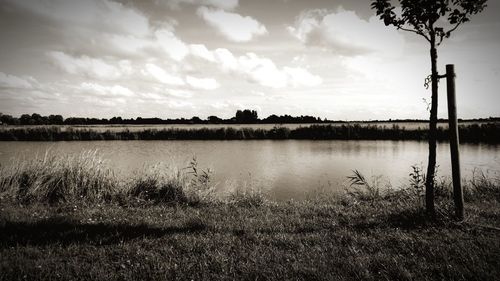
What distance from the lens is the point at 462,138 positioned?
35.7m

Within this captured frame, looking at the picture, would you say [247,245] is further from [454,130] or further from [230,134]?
[230,134]

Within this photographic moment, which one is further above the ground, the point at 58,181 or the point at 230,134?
the point at 230,134

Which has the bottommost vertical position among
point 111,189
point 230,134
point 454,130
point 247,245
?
point 247,245


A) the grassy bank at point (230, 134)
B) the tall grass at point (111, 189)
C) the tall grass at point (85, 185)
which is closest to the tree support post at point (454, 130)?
the tall grass at point (111, 189)

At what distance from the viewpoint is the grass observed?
14.8ft

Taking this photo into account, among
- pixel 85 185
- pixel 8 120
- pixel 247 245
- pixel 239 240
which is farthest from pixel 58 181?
pixel 8 120

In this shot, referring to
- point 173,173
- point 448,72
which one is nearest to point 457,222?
point 448,72

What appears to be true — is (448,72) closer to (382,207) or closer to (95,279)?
A: (382,207)

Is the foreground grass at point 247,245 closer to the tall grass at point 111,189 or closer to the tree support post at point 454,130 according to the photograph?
the tree support post at point 454,130

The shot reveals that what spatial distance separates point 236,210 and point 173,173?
385 centimetres

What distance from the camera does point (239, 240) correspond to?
19.2 feet

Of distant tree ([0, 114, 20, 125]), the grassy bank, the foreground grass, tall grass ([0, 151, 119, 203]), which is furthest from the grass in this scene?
A: distant tree ([0, 114, 20, 125])

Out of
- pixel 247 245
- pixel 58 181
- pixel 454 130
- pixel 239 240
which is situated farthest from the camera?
pixel 58 181

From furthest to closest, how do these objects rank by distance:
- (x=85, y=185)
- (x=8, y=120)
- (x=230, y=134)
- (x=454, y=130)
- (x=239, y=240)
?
(x=8, y=120) < (x=230, y=134) < (x=85, y=185) < (x=454, y=130) < (x=239, y=240)
